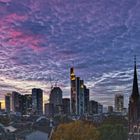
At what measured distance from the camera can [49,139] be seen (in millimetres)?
100688

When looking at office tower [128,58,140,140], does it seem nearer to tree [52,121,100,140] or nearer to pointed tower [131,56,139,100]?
pointed tower [131,56,139,100]

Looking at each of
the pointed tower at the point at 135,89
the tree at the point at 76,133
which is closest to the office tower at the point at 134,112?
the pointed tower at the point at 135,89

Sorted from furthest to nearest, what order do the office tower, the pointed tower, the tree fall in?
1. the pointed tower
2. the office tower
3. the tree

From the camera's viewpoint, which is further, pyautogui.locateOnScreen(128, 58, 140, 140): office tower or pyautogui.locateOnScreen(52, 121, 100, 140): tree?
pyautogui.locateOnScreen(128, 58, 140, 140): office tower

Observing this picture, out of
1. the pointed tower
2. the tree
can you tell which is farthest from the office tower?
the tree

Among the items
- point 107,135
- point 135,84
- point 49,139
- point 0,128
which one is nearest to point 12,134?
point 0,128

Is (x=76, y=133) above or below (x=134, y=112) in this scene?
below

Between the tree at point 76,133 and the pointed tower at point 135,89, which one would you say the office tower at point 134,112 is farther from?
the tree at point 76,133

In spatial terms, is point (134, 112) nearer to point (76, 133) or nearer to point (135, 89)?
point (135, 89)

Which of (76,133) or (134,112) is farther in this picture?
(134,112)

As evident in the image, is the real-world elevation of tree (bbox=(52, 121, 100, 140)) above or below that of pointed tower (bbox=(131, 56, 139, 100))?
below

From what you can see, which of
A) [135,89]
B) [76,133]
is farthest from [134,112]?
[76,133]

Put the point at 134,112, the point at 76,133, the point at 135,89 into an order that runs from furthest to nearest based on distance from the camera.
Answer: the point at 135,89 → the point at 134,112 → the point at 76,133

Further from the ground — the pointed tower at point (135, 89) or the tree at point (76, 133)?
the pointed tower at point (135, 89)
